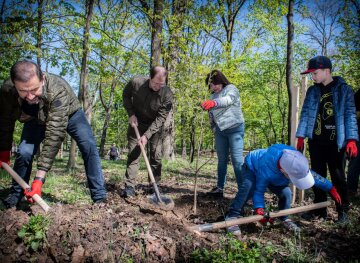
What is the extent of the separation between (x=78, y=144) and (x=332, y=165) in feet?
10.6

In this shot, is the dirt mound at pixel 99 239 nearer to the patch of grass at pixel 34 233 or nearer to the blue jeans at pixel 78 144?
the patch of grass at pixel 34 233

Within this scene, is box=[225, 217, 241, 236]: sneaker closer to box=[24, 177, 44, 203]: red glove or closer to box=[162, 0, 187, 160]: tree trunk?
box=[24, 177, 44, 203]: red glove

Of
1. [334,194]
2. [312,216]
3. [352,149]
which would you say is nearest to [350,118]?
[352,149]

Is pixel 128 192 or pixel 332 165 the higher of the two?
pixel 332 165

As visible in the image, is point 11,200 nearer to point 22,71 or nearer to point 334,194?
point 22,71

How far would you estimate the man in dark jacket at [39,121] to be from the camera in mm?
2879

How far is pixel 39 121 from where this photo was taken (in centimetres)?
322

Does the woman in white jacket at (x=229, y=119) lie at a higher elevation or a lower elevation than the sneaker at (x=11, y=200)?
higher

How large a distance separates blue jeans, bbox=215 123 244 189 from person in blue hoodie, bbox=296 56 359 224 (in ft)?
2.77

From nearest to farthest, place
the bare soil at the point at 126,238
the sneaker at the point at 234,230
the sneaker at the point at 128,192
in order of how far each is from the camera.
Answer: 1. the bare soil at the point at 126,238
2. the sneaker at the point at 234,230
3. the sneaker at the point at 128,192

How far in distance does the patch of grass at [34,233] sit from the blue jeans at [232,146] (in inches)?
103

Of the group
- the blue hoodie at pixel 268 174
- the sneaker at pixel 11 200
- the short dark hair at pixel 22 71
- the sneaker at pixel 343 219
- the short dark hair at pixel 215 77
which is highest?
the short dark hair at pixel 215 77

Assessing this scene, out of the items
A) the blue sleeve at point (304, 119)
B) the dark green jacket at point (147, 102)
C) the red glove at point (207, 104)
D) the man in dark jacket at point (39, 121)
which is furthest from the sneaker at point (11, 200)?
the blue sleeve at point (304, 119)

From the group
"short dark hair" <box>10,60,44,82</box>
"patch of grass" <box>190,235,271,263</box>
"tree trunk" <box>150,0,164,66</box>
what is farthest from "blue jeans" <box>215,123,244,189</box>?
"tree trunk" <box>150,0,164,66</box>
